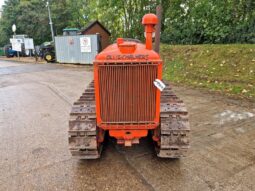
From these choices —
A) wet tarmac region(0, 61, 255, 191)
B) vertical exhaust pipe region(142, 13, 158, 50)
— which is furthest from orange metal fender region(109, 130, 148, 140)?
vertical exhaust pipe region(142, 13, 158, 50)

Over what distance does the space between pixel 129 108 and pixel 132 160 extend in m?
0.87

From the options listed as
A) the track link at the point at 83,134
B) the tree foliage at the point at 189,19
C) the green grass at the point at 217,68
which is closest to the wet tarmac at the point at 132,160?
the track link at the point at 83,134

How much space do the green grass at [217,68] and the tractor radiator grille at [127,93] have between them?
4303mm

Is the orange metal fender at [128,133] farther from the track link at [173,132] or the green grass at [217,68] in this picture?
the green grass at [217,68]

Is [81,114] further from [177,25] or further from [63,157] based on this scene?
[177,25]

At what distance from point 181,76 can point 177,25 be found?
5155 millimetres

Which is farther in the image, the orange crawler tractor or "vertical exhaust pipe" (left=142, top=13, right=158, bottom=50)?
"vertical exhaust pipe" (left=142, top=13, right=158, bottom=50)

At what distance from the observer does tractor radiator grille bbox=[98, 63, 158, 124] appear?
2.73 metres

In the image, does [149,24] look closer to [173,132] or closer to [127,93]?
[127,93]

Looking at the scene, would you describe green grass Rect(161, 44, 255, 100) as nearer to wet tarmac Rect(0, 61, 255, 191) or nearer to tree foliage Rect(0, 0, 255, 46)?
tree foliage Rect(0, 0, 255, 46)

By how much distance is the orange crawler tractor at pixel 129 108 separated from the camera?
2.73m

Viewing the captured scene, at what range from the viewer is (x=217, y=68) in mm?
8258

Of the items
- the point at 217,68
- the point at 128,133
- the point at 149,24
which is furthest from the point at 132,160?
the point at 217,68

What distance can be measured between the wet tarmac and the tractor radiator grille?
27.6 inches
